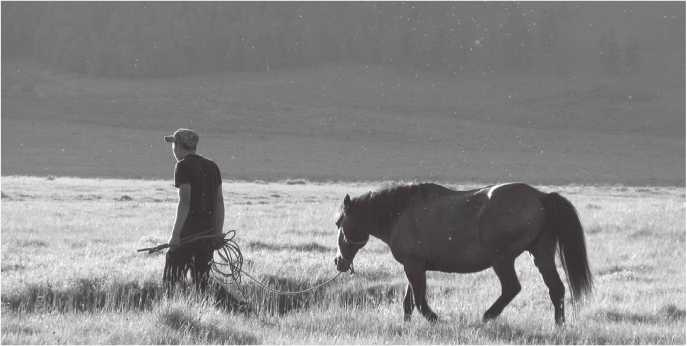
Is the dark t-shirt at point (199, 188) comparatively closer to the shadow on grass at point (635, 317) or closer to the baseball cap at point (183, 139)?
the baseball cap at point (183, 139)

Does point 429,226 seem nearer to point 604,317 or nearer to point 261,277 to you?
point 604,317

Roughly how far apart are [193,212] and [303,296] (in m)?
2.76

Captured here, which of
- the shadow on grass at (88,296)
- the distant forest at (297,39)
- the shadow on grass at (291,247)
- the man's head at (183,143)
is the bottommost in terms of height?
the shadow on grass at (88,296)

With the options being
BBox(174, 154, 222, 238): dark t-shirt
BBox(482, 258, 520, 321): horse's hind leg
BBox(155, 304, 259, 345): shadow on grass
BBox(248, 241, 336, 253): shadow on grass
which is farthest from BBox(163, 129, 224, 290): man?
BBox(248, 241, 336, 253): shadow on grass

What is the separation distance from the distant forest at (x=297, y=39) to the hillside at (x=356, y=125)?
5.59m

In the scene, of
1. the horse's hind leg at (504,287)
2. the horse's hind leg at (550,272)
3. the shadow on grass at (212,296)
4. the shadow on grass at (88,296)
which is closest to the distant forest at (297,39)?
the shadow on grass at (212,296)

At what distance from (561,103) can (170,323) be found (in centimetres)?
10919

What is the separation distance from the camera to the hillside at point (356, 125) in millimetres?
59875

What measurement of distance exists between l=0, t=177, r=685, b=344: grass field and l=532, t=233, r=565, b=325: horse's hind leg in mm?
181

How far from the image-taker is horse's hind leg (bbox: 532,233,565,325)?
8.38 meters

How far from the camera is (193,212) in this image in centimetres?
852

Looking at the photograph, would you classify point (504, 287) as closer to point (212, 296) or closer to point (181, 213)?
point (212, 296)

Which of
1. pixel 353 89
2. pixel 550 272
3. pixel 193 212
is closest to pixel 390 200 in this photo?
pixel 550 272

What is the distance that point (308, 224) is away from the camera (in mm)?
19656
